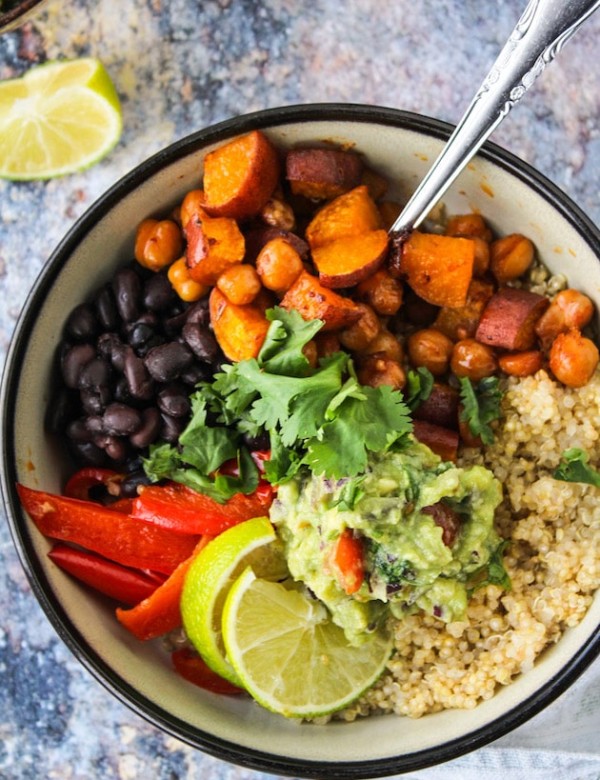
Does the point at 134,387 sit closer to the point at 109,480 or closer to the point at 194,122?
the point at 109,480

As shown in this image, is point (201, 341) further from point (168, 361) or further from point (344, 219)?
point (344, 219)

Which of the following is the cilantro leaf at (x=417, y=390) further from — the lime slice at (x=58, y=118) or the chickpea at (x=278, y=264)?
the lime slice at (x=58, y=118)

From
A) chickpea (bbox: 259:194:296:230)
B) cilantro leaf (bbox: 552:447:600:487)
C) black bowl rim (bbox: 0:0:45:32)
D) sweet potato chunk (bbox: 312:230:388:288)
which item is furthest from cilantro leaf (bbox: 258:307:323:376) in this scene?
black bowl rim (bbox: 0:0:45:32)

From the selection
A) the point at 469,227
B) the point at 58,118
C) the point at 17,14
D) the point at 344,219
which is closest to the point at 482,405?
the point at 469,227

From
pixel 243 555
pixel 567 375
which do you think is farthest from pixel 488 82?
pixel 243 555

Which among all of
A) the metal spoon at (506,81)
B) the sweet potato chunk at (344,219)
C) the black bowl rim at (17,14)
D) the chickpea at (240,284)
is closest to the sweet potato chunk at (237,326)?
the chickpea at (240,284)
